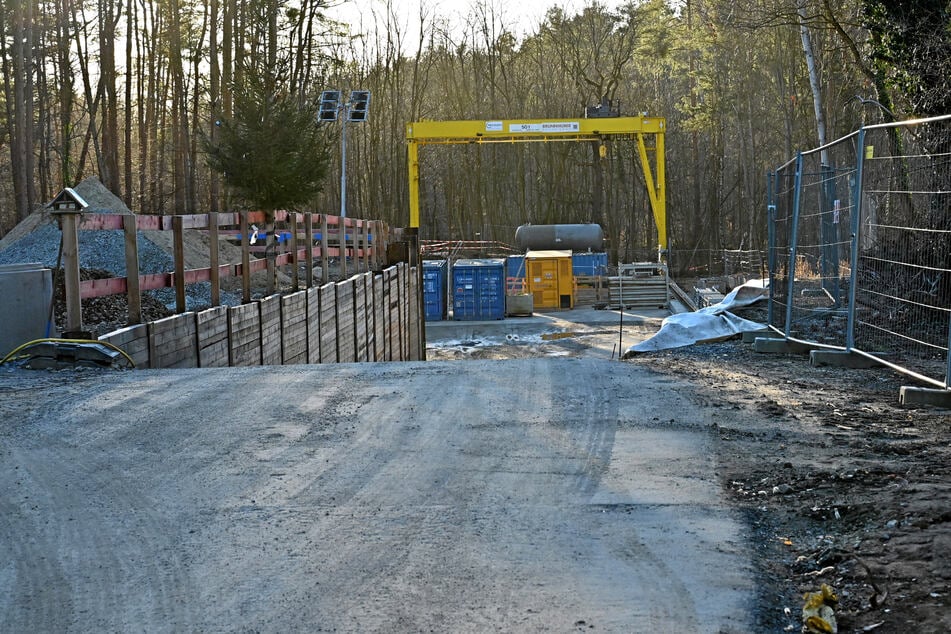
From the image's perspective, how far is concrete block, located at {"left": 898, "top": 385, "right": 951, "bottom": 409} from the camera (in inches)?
290

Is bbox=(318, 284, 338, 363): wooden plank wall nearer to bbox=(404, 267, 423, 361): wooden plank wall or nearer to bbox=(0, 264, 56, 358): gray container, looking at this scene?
bbox=(0, 264, 56, 358): gray container

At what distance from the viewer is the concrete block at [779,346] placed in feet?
35.9

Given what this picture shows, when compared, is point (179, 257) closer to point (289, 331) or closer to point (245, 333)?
point (245, 333)

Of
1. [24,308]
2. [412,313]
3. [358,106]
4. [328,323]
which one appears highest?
[358,106]

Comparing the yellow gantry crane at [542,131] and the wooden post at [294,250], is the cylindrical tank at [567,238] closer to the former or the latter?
the yellow gantry crane at [542,131]

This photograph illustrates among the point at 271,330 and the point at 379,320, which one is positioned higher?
the point at 271,330

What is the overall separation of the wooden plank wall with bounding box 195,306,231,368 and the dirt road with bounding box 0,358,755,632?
349 cm

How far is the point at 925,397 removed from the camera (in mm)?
7500

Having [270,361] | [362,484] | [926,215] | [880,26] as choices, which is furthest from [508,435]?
[880,26]

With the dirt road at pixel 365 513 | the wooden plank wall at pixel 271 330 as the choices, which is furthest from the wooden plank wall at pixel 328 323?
the dirt road at pixel 365 513

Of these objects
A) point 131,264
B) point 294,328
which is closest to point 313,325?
point 294,328

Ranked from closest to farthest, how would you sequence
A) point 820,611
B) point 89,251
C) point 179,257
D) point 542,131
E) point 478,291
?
point 820,611
point 179,257
point 89,251
point 478,291
point 542,131

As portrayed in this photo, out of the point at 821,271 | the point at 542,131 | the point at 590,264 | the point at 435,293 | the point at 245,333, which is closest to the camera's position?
the point at 821,271

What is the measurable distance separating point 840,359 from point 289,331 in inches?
326
